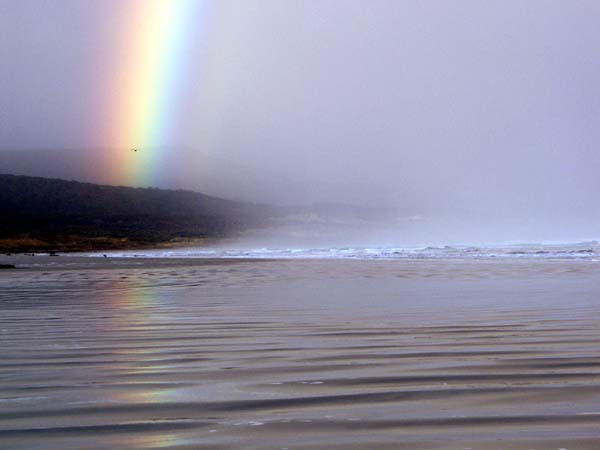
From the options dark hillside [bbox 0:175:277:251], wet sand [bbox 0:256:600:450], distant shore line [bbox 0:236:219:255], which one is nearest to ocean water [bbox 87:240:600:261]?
distant shore line [bbox 0:236:219:255]

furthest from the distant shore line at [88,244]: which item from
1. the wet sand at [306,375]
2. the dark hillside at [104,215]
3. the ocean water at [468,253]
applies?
the wet sand at [306,375]

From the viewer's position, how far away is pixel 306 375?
141 inches

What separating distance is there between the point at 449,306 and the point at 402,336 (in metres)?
2.44

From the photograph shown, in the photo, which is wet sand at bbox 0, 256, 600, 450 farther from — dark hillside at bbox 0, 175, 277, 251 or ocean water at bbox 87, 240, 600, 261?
dark hillside at bbox 0, 175, 277, 251

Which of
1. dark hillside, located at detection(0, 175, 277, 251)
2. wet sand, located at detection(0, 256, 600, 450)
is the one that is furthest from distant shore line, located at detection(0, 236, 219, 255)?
wet sand, located at detection(0, 256, 600, 450)

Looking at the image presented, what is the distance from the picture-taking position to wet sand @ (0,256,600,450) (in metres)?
2.48

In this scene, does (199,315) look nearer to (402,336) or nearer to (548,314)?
(402,336)

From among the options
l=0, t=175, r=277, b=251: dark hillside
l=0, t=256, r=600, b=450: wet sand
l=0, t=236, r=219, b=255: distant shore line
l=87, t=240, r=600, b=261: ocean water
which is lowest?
l=0, t=256, r=600, b=450: wet sand

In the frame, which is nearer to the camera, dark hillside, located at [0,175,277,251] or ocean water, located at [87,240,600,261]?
ocean water, located at [87,240,600,261]

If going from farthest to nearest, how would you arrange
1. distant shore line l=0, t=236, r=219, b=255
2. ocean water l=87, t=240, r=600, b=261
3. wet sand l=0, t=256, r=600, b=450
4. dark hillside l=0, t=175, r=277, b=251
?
dark hillside l=0, t=175, r=277, b=251
distant shore line l=0, t=236, r=219, b=255
ocean water l=87, t=240, r=600, b=261
wet sand l=0, t=256, r=600, b=450

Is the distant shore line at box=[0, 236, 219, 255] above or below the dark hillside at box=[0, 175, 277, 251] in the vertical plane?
below

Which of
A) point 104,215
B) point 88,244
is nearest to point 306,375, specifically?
point 88,244

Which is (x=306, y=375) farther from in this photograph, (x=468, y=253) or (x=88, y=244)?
(x=88, y=244)

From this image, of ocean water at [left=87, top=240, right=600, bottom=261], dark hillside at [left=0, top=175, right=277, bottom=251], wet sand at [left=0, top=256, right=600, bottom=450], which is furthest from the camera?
dark hillside at [left=0, top=175, right=277, bottom=251]
